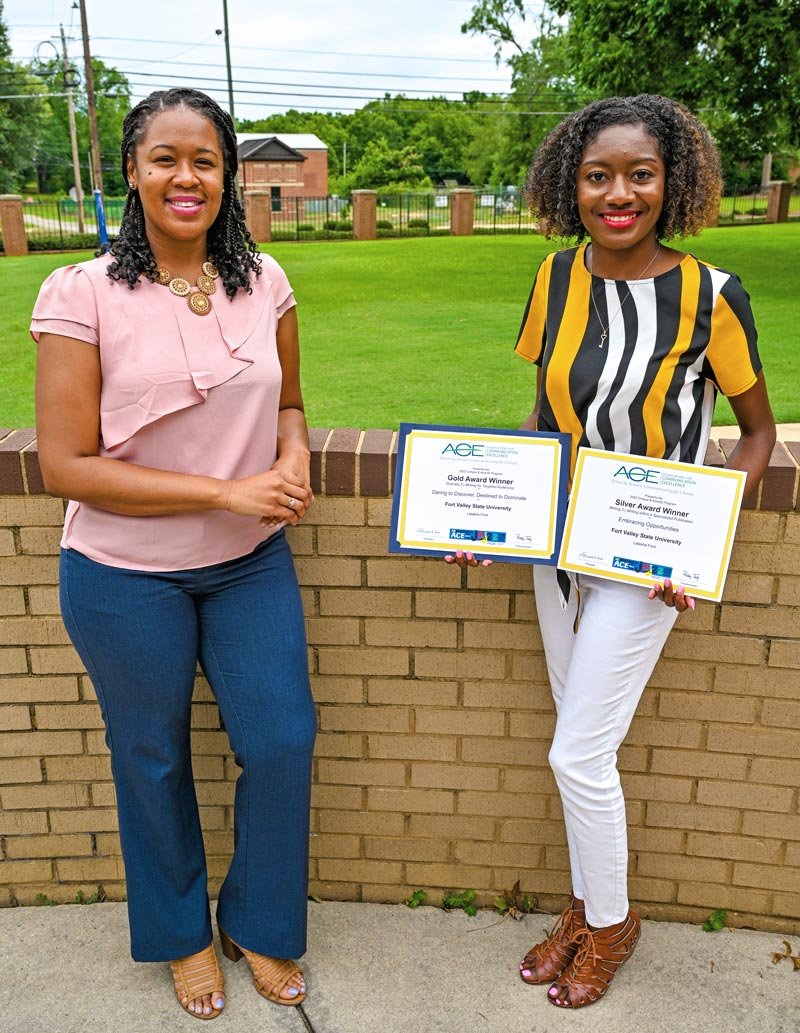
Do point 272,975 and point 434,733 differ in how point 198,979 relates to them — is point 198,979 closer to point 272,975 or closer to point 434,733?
point 272,975

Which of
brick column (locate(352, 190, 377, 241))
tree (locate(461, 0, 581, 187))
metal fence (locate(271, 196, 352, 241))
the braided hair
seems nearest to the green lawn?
the braided hair

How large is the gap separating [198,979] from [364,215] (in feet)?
94.0

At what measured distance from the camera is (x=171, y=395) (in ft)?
7.46

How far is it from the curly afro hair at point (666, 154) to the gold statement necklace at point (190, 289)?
2.91 feet

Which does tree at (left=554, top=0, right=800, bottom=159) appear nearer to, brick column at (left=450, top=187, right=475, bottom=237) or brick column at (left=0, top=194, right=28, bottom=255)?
brick column at (left=450, top=187, right=475, bottom=237)

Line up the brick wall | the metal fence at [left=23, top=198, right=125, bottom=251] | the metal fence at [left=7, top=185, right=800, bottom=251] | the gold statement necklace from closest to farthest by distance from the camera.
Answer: the gold statement necklace, the brick wall, the metal fence at [left=23, top=198, right=125, bottom=251], the metal fence at [left=7, top=185, right=800, bottom=251]

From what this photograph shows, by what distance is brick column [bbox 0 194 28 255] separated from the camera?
87.1 ft

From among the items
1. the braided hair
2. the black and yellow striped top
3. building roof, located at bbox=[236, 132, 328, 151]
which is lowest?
the black and yellow striped top

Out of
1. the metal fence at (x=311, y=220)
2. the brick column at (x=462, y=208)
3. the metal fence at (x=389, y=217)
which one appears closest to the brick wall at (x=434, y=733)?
the metal fence at (x=389, y=217)

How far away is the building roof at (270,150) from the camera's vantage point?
249ft

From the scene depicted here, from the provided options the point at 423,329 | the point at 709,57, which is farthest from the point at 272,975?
the point at 709,57

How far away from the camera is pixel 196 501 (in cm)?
229

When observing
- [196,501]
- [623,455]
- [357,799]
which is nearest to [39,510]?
[196,501]

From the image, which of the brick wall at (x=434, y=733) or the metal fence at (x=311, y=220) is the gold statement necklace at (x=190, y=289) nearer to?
the brick wall at (x=434, y=733)
